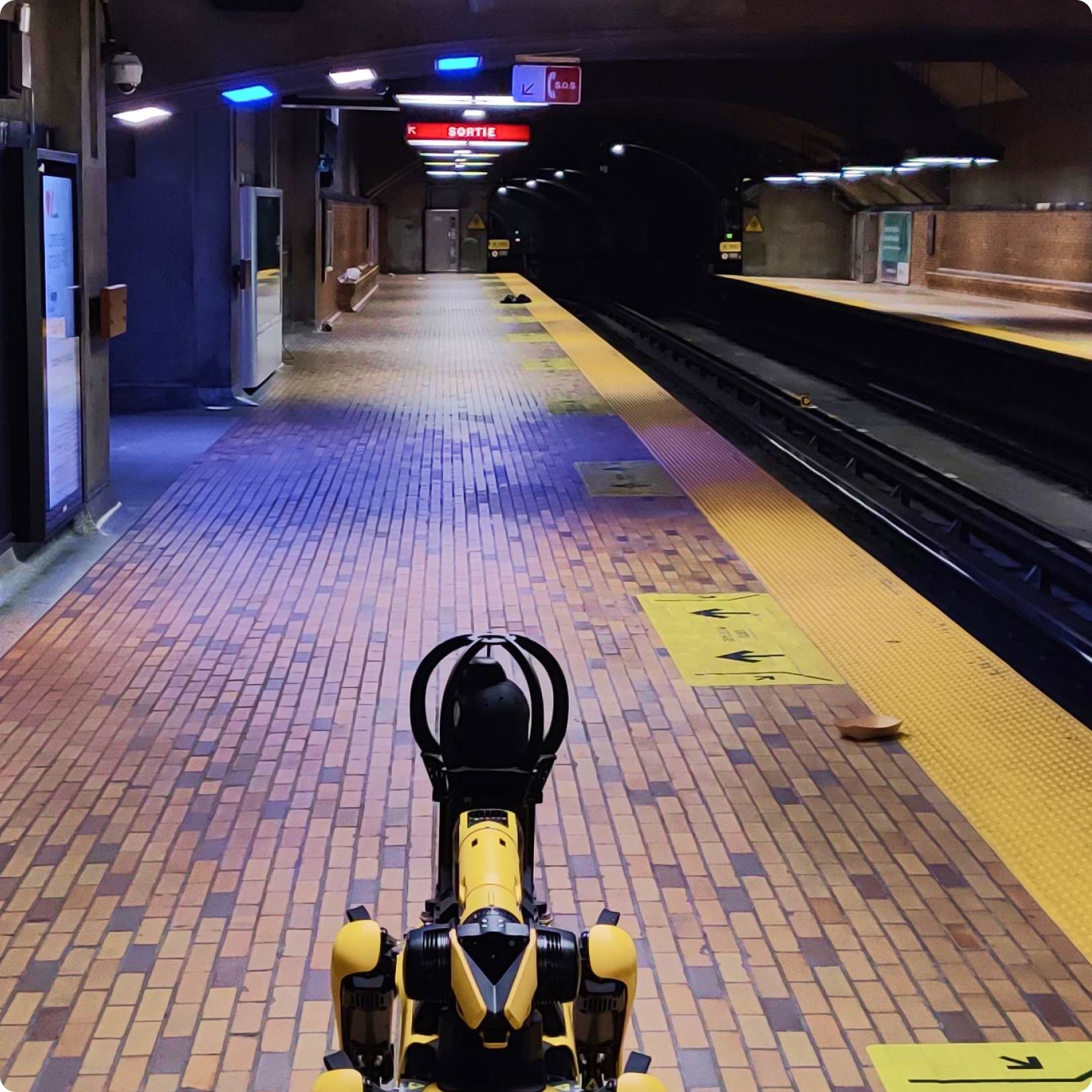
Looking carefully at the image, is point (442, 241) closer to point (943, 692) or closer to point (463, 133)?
point (463, 133)

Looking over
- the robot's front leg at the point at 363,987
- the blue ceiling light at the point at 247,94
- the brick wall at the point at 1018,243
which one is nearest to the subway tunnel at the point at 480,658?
the robot's front leg at the point at 363,987

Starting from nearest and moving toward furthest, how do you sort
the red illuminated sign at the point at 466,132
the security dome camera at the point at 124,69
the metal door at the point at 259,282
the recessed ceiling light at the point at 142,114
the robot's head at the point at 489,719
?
the robot's head at the point at 489,719, the security dome camera at the point at 124,69, the recessed ceiling light at the point at 142,114, the metal door at the point at 259,282, the red illuminated sign at the point at 466,132

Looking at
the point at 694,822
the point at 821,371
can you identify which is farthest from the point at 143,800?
the point at 821,371

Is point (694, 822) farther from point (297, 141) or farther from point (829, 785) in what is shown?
point (297, 141)

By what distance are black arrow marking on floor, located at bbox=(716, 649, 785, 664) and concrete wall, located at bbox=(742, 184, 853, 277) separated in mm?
31845

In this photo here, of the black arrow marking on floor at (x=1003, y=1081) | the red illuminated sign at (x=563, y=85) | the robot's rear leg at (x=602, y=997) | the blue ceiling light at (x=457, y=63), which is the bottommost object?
the black arrow marking on floor at (x=1003, y=1081)

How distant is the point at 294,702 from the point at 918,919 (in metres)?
2.54

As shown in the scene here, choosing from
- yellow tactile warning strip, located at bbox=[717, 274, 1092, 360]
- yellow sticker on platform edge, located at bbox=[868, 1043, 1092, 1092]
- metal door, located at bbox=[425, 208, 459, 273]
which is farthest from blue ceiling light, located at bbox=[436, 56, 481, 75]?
metal door, located at bbox=[425, 208, 459, 273]

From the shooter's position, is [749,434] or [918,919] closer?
[918,919]

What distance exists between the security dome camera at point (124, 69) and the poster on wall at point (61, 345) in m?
1.15

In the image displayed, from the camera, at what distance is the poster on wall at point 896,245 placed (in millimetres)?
31703

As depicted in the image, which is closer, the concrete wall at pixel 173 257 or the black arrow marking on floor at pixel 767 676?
the black arrow marking on floor at pixel 767 676

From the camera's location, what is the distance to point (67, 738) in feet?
16.6

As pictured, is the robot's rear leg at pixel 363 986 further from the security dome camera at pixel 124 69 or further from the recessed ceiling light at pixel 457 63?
the recessed ceiling light at pixel 457 63
